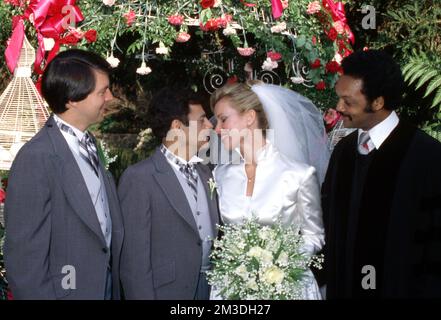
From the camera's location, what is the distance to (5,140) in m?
5.35

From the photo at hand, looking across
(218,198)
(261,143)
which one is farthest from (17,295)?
(261,143)

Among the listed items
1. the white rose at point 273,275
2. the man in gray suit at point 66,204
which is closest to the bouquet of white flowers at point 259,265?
the white rose at point 273,275

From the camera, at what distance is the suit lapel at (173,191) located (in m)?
3.89

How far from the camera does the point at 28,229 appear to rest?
3215 millimetres

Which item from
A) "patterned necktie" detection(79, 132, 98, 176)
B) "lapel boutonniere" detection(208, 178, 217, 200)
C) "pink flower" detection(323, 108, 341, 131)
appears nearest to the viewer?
"patterned necktie" detection(79, 132, 98, 176)

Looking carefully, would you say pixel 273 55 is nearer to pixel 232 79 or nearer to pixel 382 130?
pixel 232 79

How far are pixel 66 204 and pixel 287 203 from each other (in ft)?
4.19

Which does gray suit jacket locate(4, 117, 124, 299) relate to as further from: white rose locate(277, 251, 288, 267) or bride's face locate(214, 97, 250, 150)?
bride's face locate(214, 97, 250, 150)

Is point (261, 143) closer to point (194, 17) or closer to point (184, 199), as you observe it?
point (184, 199)

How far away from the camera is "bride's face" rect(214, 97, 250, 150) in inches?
165

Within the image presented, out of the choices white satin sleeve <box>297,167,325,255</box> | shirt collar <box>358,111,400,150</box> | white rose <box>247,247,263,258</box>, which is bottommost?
white rose <box>247,247,263,258</box>

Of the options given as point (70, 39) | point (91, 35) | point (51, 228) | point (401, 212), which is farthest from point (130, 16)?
point (401, 212)

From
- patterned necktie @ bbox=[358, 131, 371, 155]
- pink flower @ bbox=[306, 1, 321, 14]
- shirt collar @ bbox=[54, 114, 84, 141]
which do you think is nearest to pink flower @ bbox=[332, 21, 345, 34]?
pink flower @ bbox=[306, 1, 321, 14]

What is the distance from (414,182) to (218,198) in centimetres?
113
